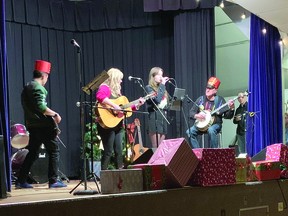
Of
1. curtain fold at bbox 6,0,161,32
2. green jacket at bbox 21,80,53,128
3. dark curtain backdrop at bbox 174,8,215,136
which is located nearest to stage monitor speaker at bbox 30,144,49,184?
green jacket at bbox 21,80,53,128

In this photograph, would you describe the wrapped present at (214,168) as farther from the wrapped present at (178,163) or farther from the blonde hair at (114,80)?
the blonde hair at (114,80)

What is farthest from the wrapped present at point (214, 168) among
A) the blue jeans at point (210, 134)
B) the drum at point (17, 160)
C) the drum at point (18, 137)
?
the drum at point (18, 137)

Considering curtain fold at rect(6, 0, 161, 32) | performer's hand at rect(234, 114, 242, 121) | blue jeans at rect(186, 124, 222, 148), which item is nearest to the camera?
blue jeans at rect(186, 124, 222, 148)

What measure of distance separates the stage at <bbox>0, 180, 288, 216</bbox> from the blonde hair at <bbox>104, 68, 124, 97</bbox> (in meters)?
1.92

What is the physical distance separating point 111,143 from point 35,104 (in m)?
0.98

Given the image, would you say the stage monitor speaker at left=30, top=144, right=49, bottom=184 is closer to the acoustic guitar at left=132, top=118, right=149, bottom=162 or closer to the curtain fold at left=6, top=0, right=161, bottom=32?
the acoustic guitar at left=132, top=118, right=149, bottom=162

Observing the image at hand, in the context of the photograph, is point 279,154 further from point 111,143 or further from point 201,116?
point 201,116

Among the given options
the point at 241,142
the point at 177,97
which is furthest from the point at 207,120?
the point at 241,142

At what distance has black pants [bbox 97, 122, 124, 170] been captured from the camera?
5.15 meters

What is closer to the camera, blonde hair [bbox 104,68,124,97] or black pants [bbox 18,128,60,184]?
black pants [bbox 18,128,60,184]

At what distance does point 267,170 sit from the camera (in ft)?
14.2

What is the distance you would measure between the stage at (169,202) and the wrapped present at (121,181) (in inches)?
3.0

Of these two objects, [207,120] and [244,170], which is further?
[207,120]

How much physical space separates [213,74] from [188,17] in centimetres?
105
